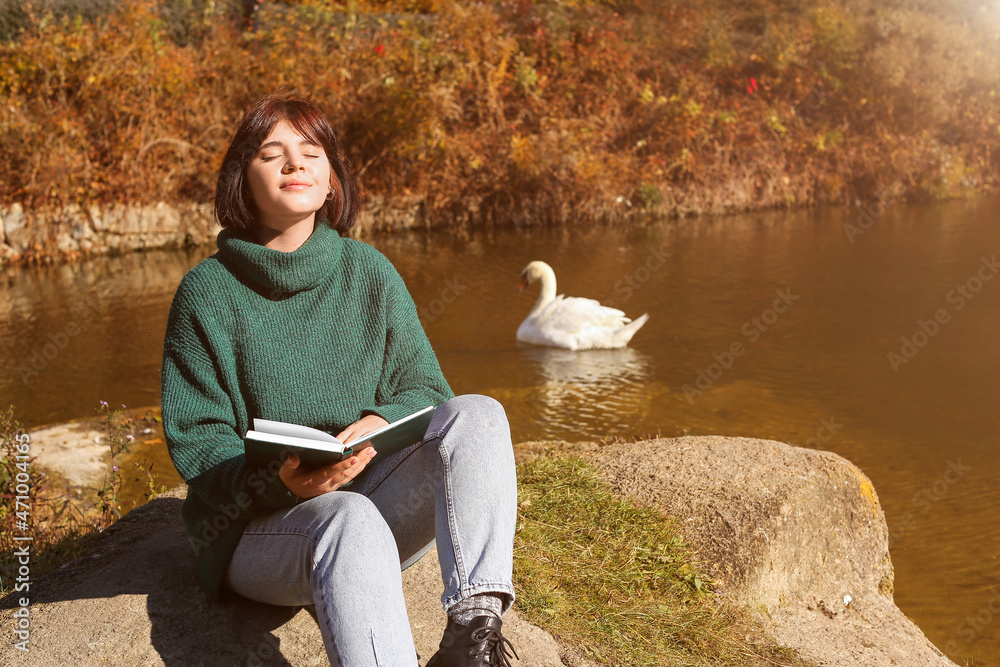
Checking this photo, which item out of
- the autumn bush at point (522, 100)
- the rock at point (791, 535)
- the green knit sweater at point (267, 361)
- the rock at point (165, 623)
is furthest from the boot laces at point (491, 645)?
the autumn bush at point (522, 100)

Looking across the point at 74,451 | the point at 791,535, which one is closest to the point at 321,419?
the point at 791,535

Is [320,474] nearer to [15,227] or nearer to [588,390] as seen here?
[588,390]

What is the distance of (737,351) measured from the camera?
7691 millimetres

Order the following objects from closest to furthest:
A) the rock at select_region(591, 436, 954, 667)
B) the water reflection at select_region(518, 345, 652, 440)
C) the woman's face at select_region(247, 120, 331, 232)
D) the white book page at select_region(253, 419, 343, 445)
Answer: the white book page at select_region(253, 419, 343, 445), the woman's face at select_region(247, 120, 331, 232), the rock at select_region(591, 436, 954, 667), the water reflection at select_region(518, 345, 652, 440)

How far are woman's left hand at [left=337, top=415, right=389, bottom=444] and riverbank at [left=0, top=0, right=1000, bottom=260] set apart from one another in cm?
1048

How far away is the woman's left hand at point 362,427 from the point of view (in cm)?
240

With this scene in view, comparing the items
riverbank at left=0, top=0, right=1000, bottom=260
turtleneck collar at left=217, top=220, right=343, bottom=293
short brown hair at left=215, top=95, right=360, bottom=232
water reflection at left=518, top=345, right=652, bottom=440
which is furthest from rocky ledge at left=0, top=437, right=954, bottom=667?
riverbank at left=0, top=0, right=1000, bottom=260

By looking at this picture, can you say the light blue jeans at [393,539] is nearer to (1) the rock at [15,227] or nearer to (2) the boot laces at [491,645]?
(2) the boot laces at [491,645]

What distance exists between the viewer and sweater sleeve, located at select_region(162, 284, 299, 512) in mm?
2283

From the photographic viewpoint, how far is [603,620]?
2961mm

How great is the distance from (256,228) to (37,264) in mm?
10172

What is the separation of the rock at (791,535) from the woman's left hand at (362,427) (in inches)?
62.1

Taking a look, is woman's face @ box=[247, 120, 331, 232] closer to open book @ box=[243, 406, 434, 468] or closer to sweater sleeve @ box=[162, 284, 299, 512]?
sweater sleeve @ box=[162, 284, 299, 512]

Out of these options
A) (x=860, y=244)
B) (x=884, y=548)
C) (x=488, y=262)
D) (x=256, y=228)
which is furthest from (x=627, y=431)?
(x=860, y=244)
